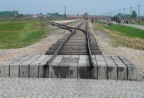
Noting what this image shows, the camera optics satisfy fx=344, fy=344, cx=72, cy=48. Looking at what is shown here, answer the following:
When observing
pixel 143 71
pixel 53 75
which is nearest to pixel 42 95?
pixel 53 75

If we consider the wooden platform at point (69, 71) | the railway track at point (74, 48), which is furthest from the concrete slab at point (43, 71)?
the railway track at point (74, 48)

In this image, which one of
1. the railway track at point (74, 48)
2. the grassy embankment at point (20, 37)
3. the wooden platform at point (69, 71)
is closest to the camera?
the wooden platform at point (69, 71)

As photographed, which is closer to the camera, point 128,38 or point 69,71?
point 69,71

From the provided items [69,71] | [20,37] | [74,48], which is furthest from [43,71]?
[20,37]

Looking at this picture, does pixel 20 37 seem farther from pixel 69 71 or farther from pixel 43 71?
pixel 69 71

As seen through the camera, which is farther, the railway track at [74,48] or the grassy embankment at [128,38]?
the grassy embankment at [128,38]

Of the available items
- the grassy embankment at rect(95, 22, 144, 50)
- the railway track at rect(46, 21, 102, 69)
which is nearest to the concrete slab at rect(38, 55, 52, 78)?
the railway track at rect(46, 21, 102, 69)

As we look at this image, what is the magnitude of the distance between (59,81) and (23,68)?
4.80 ft

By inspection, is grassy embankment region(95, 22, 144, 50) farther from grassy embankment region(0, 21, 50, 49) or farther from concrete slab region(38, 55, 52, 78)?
concrete slab region(38, 55, 52, 78)

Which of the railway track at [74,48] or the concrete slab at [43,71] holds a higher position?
the railway track at [74,48]

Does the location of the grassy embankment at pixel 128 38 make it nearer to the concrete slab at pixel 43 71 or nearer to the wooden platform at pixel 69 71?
the wooden platform at pixel 69 71

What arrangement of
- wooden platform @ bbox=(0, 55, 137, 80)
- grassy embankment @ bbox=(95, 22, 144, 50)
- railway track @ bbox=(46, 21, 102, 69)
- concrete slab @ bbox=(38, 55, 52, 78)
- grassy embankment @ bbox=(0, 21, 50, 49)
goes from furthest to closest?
grassy embankment @ bbox=(0, 21, 50, 49) < grassy embankment @ bbox=(95, 22, 144, 50) < railway track @ bbox=(46, 21, 102, 69) < concrete slab @ bbox=(38, 55, 52, 78) < wooden platform @ bbox=(0, 55, 137, 80)

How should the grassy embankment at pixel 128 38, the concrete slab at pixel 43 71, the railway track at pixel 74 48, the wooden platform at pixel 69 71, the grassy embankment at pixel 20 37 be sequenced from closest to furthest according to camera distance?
the wooden platform at pixel 69 71
the concrete slab at pixel 43 71
the railway track at pixel 74 48
the grassy embankment at pixel 128 38
the grassy embankment at pixel 20 37

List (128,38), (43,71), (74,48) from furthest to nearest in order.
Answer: (128,38)
(74,48)
(43,71)
